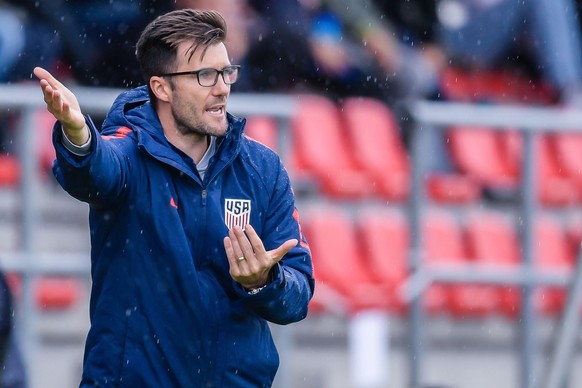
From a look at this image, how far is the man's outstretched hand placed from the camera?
4211 mm

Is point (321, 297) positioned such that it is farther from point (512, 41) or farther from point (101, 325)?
point (512, 41)

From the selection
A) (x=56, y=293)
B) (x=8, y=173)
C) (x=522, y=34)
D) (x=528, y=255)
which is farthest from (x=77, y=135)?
(x=522, y=34)

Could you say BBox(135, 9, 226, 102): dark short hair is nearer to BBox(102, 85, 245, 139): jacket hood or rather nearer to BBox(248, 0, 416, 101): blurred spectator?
BBox(102, 85, 245, 139): jacket hood

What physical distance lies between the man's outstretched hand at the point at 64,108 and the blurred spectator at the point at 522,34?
750cm

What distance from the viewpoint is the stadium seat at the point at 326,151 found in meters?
9.15

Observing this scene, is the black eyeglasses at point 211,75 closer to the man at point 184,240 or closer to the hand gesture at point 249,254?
the man at point 184,240

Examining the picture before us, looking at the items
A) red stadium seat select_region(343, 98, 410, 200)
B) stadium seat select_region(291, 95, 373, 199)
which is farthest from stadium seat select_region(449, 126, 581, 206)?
stadium seat select_region(291, 95, 373, 199)

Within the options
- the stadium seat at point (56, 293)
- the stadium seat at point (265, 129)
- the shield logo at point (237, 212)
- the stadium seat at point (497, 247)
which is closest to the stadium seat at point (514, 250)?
the stadium seat at point (497, 247)

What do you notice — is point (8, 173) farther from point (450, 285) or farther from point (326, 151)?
point (326, 151)

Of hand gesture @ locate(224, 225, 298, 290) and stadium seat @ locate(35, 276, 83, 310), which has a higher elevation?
hand gesture @ locate(224, 225, 298, 290)

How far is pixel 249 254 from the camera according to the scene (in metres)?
4.39

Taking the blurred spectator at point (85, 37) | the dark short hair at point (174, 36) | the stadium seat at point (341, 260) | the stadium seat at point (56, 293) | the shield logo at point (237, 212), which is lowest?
Answer: the stadium seat at point (56, 293)

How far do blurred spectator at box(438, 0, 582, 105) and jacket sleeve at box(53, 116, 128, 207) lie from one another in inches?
285

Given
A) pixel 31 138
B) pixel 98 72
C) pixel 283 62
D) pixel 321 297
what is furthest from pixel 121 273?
pixel 283 62
